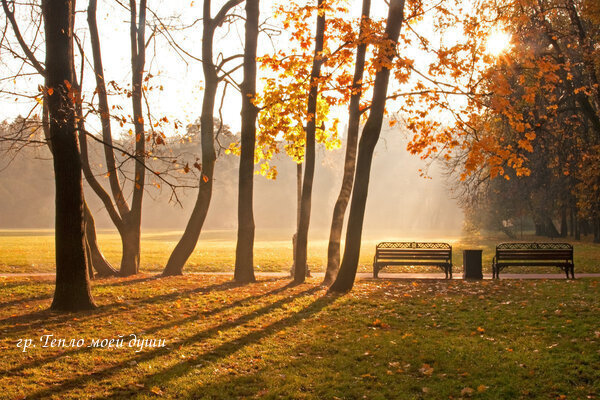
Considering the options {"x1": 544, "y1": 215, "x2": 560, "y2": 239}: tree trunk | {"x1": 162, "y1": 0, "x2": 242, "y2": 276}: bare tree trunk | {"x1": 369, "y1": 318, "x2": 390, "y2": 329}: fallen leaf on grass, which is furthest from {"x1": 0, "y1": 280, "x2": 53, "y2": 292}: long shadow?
{"x1": 544, "y1": 215, "x2": 560, "y2": 239}: tree trunk

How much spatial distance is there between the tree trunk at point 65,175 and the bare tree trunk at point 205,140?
5.66 meters

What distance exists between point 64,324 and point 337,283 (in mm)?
5745

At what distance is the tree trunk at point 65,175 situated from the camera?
8.54m

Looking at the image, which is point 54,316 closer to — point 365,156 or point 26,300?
point 26,300

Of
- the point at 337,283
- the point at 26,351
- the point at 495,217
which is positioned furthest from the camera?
the point at 495,217

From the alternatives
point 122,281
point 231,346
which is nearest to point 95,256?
point 122,281

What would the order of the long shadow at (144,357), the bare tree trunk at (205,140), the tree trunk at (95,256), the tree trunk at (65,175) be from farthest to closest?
the bare tree trunk at (205,140), the tree trunk at (95,256), the tree trunk at (65,175), the long shadow at (144,357)

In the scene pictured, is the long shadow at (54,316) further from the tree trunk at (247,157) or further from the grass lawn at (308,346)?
the tree trunk at (247,157)

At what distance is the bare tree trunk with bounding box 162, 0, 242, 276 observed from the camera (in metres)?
14.7

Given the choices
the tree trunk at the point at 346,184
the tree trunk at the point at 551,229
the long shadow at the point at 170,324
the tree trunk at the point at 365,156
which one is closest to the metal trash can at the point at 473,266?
the tree trunk at the point at 346,184

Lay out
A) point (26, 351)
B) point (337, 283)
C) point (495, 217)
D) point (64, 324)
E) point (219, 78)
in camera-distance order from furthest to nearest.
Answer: point (495, 217), point (219, 78), point (337, 283), point (64, 324), point (26, 351)

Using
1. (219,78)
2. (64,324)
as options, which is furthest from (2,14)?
(64,324)

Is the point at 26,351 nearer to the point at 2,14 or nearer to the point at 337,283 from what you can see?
the point at 337,283

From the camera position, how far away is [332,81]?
→ 13.3 metres
